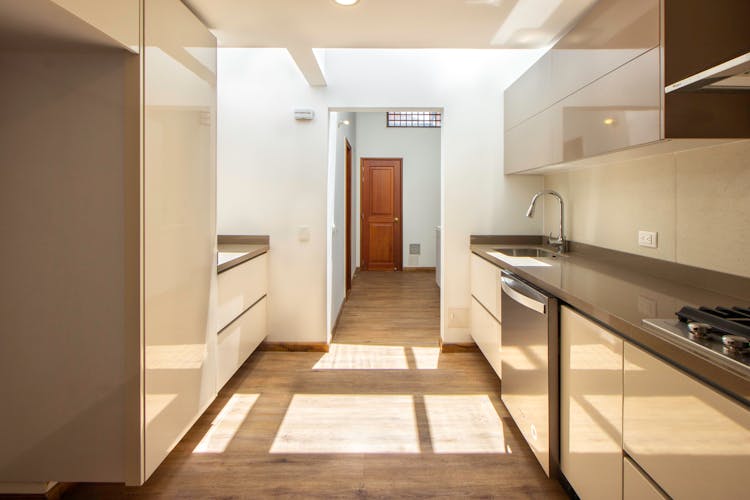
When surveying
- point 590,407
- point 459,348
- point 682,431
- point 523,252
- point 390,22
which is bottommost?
point 459,348

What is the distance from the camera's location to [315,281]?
387cm

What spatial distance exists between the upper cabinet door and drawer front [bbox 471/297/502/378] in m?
2.29

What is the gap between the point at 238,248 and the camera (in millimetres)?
3482

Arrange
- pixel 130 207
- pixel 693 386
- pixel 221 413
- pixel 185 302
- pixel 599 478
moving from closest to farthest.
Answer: pixel 693 386
pixel 599 478
pixel 130 207
pixel 185 302
pixel 221 413

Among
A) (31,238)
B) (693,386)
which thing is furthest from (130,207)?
(693,386)

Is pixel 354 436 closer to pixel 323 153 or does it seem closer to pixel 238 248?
pixel 238 248

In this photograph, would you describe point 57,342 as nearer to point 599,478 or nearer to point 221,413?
point 221,413

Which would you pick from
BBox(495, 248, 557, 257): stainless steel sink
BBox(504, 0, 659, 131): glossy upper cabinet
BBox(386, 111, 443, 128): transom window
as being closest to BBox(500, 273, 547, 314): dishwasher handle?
BBox(495, 248, 557, 257): stainless steel sink

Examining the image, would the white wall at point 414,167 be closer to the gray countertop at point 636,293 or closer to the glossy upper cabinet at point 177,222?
the gray countertop at point 636,293

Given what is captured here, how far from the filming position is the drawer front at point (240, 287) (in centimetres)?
265

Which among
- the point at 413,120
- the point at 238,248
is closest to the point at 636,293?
the point at 238,248

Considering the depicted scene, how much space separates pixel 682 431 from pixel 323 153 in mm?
3173

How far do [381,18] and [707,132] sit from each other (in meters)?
1.49

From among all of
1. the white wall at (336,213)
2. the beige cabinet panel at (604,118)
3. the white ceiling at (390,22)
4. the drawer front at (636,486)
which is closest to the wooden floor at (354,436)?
the drawer front at (636,486)
